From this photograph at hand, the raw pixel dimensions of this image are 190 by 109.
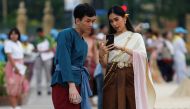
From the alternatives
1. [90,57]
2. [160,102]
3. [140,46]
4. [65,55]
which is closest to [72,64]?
[65,55]

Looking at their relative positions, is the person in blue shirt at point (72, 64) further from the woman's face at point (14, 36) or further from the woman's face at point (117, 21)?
the woman's face at point (14, 36)

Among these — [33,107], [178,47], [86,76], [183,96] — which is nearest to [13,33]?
[33,107]

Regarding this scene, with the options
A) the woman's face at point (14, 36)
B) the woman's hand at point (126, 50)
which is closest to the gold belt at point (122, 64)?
the woman's hand at point (126, 50)

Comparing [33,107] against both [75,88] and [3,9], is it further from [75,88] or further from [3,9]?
[3,9]

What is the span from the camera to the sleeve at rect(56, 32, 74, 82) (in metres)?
6.61

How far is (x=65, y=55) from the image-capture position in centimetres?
661

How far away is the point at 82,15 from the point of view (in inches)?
263

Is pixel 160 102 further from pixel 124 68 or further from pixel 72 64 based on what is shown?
pixel 72 64

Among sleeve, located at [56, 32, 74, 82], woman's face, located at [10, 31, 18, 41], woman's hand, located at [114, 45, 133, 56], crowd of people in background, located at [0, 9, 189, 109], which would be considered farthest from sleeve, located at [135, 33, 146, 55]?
woman's face, located at [10, 31, 18, 41]

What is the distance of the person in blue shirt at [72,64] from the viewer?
6.62 m

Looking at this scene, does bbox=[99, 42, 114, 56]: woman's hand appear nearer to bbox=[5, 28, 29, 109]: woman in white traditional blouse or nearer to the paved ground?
bbox=[5, 28, 29, 109]: woman in white traditional blouse

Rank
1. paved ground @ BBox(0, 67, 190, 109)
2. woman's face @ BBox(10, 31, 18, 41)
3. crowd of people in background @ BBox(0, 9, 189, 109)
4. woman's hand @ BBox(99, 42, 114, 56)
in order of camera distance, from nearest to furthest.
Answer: woman's hand @ BBox(99, 42, 114, 56), woman's face @ BBox(10, 31, 18, 41), crowd of people in background @ BBox(0, 9, 189, 109), paved ground @ BBox(0, 67, 190, 109)

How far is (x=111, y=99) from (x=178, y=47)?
12925 millimetres

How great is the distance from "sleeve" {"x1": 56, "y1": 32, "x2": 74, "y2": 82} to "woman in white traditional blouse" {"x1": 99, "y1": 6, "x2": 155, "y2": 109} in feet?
3.02
